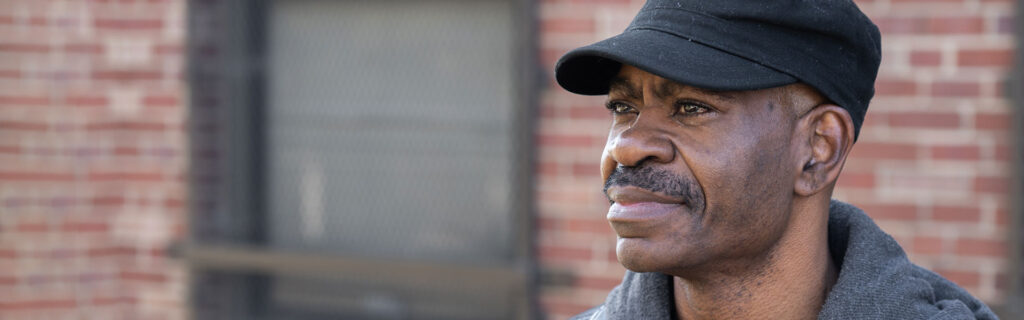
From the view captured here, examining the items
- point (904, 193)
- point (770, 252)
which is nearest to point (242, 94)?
point (904, 193)

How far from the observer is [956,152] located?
3.28 meters

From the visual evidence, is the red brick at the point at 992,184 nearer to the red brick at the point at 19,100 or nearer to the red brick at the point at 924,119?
the red brick at the point at 924,119

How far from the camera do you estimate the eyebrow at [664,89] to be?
189cm

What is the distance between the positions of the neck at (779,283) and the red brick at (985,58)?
1.47 meters

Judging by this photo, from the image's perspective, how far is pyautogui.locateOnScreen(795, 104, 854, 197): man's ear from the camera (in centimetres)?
195

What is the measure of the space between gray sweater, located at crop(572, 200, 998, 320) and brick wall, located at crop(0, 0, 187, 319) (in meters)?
2.88

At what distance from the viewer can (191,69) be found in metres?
4.52

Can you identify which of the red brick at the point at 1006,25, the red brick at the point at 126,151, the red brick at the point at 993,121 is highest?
the red brick at the point at 1006,25

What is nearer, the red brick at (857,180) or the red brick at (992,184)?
the red brick at (992,184)

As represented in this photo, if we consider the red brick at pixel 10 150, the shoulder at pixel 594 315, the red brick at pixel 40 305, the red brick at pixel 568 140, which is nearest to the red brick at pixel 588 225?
the red brick at pixel 568 140

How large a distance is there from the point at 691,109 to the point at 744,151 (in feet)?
0.39

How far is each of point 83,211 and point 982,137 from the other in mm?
3514

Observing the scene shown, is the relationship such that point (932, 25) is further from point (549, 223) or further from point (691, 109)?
point (691, 109)

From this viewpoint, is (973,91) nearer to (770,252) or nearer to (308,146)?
(770,252)
